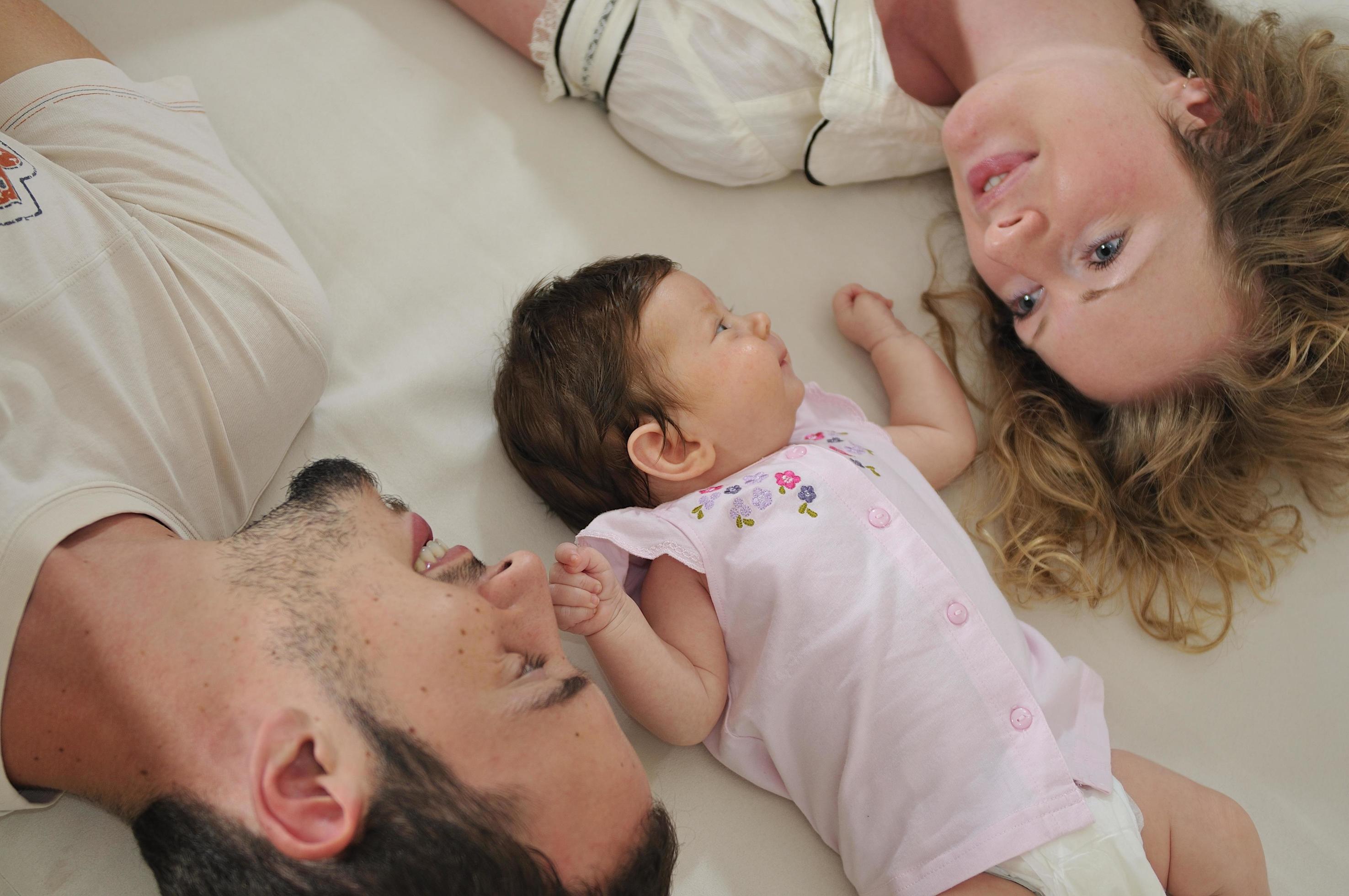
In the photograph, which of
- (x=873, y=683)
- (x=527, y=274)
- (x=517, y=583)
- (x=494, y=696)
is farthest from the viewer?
(x=527, y=274)

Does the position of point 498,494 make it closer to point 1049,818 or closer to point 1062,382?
point 1049,818

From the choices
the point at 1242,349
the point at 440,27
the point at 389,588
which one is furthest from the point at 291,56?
the point at 1242,349

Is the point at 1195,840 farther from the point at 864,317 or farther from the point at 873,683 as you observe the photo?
the point at 864,317

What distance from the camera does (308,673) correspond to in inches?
32.6

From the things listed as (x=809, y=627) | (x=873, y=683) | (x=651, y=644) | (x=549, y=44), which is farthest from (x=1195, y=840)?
(x=549, y=44)

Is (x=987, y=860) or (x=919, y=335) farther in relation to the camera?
(x=919, y=335)

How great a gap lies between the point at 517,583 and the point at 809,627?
46 cm

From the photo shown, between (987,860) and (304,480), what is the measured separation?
101cm

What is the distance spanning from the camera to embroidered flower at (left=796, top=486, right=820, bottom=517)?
1.32 metres

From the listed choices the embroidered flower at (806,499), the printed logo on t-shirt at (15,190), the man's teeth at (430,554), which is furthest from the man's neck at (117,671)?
the embroidered flower at (806,499)

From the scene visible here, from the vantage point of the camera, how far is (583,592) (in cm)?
117

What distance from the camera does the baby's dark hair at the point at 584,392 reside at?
1349 mm

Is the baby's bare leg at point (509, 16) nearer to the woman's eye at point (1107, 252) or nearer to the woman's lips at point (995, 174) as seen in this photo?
the woman's lips at point (995, 174)

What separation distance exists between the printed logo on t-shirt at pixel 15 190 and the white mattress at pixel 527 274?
1.03 feet
